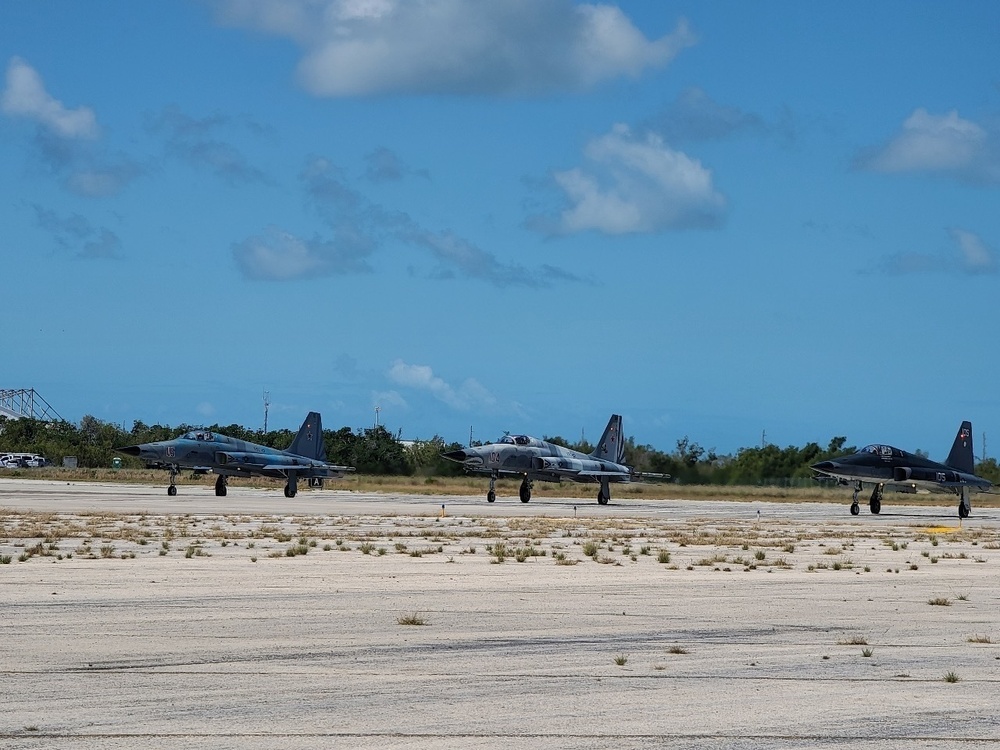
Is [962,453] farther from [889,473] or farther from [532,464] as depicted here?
[532,464]

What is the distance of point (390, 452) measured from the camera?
12281 cm

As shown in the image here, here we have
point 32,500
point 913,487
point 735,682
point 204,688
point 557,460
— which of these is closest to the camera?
point 204,688

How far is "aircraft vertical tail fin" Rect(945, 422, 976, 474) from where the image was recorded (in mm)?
62250

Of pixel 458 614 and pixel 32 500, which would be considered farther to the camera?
pixel 32 500

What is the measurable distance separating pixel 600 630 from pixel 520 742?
602 centimetres

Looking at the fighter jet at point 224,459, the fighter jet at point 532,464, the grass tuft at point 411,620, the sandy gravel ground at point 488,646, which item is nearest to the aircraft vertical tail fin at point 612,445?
the fighter jet at point 532,464

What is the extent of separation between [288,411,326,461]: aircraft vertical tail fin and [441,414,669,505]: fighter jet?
13407 mm

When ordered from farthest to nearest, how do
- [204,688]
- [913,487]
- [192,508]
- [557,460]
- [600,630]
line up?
[557,460] → [913,487] → [192,508] → [600,630] → [204,688]

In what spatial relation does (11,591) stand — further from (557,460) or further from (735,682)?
(557,460)

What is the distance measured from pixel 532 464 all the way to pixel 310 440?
15.8 metres

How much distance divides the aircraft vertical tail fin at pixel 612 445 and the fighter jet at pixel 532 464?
8.63 feet

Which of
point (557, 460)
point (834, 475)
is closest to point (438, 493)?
point (557, 460)

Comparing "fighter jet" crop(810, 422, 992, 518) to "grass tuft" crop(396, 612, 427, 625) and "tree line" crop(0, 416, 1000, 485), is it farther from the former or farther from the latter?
"grass tuft" crop(396, 612, 427, 625)

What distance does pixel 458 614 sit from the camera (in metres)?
15.6
